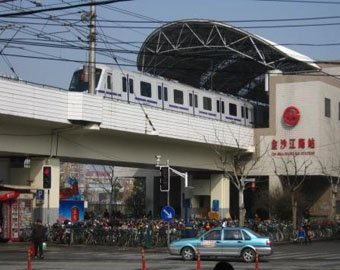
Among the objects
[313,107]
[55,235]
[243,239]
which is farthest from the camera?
[313,107]

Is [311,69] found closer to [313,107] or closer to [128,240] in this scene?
[313,107]

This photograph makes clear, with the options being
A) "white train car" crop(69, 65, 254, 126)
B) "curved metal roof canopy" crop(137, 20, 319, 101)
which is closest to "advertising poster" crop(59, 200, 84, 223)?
"white train car" crop(69, 65, 254, 126)

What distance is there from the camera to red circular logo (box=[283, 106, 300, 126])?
2232 inches

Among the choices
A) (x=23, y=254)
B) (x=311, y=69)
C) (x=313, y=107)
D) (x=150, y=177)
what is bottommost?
(x=23, y=254)

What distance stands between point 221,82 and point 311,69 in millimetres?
15816

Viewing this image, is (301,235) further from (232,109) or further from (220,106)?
(232,109)

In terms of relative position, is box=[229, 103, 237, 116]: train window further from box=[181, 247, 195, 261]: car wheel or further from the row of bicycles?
box=[181, 247, 195, 261]: car wheel

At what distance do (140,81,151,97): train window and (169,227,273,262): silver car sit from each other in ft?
63.7

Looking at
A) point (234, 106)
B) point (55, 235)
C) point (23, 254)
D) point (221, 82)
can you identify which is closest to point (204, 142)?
point (234, 106)

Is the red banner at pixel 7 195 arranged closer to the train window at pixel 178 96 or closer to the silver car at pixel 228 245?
the silver car at pixel 228 245

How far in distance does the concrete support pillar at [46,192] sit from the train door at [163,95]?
10.1 m

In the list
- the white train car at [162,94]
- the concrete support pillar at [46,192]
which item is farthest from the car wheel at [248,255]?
the white train car at [162,94]

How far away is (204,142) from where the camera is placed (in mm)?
49750

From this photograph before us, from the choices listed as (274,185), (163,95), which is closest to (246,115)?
(274,185)
